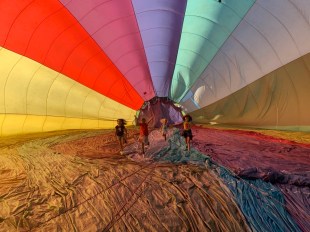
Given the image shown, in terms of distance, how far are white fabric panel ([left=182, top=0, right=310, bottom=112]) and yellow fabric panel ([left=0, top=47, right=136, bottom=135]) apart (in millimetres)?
2005

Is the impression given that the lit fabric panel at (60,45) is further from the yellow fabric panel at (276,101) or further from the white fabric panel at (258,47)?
the yellow fabric panel at (276,101)

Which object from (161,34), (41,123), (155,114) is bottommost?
(155,114)

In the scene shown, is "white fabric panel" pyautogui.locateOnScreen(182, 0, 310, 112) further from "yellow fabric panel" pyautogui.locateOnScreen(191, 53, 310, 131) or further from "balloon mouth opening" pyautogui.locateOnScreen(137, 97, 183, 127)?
"balloon mouth opening" pyautogui.locateOnScreen(137, 97, 183, 127)

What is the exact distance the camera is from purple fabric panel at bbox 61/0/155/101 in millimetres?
5469

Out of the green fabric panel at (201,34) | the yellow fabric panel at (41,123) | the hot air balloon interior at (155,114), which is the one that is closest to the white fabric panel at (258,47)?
the hot air balloon interior at (155,114)

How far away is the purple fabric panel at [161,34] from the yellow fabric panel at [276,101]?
128 cm

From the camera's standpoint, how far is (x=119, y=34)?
5.92 m

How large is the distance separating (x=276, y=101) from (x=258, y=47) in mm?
1015

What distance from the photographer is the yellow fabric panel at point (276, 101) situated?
5223 mm

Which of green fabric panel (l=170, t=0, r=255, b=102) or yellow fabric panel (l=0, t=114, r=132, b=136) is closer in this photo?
green fabric panel (l=170, t=0, r=255, b=102)

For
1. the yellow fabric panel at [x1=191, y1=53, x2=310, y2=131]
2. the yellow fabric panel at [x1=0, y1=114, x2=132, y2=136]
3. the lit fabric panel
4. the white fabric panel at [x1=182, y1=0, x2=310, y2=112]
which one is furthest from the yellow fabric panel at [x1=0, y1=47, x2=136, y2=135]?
the yellow fabric panel at [x1=191, y1=53, x2=310, y2=131]

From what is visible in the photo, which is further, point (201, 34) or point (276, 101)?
point (201, 34)

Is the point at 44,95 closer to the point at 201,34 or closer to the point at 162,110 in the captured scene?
the point at 162,110

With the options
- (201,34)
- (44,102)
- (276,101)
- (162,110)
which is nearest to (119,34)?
(201,34)
